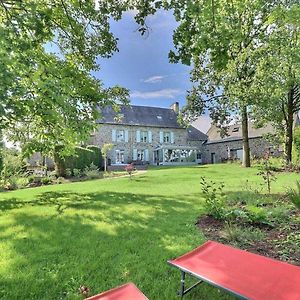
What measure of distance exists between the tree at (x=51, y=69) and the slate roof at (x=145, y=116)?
84.2 ft

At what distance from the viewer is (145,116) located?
130 ft

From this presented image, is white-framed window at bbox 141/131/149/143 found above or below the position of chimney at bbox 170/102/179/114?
below

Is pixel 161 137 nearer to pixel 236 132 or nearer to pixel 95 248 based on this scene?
pixel 236 132

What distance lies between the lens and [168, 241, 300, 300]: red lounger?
7.04 ft

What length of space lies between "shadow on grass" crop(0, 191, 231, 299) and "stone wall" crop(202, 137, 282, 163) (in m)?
28.8

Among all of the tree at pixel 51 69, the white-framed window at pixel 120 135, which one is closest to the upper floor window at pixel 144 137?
the white-framed window at pixel 120 135

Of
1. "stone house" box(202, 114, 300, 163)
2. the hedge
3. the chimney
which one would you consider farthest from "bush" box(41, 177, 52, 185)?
the chimney

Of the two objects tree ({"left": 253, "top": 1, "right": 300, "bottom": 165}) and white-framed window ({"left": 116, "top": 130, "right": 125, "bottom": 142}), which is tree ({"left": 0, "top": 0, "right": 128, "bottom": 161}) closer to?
tree ({"left": 253, "top": 1, "right": 300, "bottom": 165})

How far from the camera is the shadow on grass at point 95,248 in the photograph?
120 inches

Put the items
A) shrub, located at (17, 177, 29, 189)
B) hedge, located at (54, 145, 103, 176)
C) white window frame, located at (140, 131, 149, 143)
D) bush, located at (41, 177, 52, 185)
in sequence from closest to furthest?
shrub, located at (17, 177, 29, 189)
bush, located at (41, 177, 52, 185)
hedge, located at (54, 145, 103, 176)
white window frame, located at (140, 131, 149, 143)

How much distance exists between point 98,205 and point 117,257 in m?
3.92

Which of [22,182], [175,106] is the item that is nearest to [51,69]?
[22,182]

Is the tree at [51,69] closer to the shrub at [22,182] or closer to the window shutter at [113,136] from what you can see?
the shrub at [22,182]

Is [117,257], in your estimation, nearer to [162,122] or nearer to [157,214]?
[157,214]
